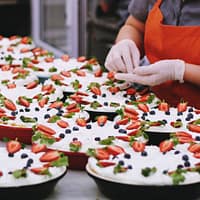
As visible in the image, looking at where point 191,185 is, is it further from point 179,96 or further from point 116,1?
point 116,1

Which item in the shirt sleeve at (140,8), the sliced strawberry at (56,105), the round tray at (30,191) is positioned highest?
the shirt sleeve at (140,8)

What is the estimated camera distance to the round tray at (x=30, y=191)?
141 centimetres

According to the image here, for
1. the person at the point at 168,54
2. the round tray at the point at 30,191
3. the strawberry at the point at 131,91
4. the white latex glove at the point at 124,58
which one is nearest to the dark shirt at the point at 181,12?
the person at the point at 168,54

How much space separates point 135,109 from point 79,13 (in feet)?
7.55

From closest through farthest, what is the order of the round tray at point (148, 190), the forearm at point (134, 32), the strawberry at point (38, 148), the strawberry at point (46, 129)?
the round tray at point (148, 190) < the strawberry at point (38, 148) < the strawberry at point (46, 129) < the forearm at point (134, 32)

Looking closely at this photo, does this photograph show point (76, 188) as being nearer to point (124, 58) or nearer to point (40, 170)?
point (40, 170)

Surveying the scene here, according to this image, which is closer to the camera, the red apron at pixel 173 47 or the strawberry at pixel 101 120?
the strawberry at pixel 101 120

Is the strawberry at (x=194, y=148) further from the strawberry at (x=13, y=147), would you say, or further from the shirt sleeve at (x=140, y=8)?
the shirt sleeve at (x=140, y=8)

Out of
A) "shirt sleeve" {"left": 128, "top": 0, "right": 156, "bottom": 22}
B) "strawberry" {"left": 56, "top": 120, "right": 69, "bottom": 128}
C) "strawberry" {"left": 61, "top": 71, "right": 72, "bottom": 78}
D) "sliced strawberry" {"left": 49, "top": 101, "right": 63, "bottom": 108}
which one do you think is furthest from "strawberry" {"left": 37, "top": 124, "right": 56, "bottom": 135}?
"shirt sleeve" {"left": 128, "top": 0, "right": 156, "bottom": 22}

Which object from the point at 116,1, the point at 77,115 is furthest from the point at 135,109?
the point at 116,1

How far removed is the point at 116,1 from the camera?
17.3 feet

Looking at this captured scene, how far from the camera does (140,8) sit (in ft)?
8.77

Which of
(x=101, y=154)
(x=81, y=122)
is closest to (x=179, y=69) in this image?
(x=81, y=122)

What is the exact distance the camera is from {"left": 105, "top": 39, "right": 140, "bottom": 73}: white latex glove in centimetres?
246
